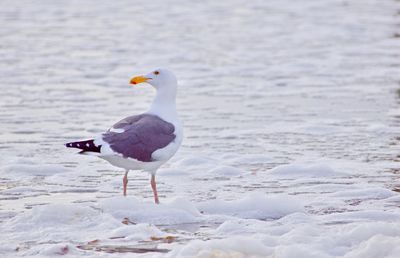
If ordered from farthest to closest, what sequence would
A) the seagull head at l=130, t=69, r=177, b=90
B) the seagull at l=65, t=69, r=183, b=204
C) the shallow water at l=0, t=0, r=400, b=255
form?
1. the shallow water at l=0, t=0, r=400, b=255
2. the seagull head at l=130, t=69, r=177, b=90
3. the seagull at l=65, t=69, r=183, b=204

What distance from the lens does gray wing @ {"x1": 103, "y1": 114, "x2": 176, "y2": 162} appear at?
7281mm

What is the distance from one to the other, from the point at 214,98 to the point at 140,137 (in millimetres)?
4913

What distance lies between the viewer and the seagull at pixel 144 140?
720 centimetres

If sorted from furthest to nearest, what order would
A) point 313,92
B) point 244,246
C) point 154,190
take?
point 313,92
point 154,190
point 244,246

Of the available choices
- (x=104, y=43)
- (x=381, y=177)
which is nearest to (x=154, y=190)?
(x=381, y=177)

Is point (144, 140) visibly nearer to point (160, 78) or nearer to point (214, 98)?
point (160, 78)

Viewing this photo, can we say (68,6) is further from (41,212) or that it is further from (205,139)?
(41,212)

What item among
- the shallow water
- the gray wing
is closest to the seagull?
the gray wing

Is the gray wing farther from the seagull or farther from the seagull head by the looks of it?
the seagull head

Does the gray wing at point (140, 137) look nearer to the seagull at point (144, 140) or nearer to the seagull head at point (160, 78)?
the seagull at point (144, 140)

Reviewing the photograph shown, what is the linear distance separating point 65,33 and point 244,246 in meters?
12.5

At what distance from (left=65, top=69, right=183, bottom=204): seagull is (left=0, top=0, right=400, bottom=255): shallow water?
408 mm

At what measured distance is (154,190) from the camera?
7.50 m

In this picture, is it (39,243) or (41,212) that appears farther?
(41,212)
